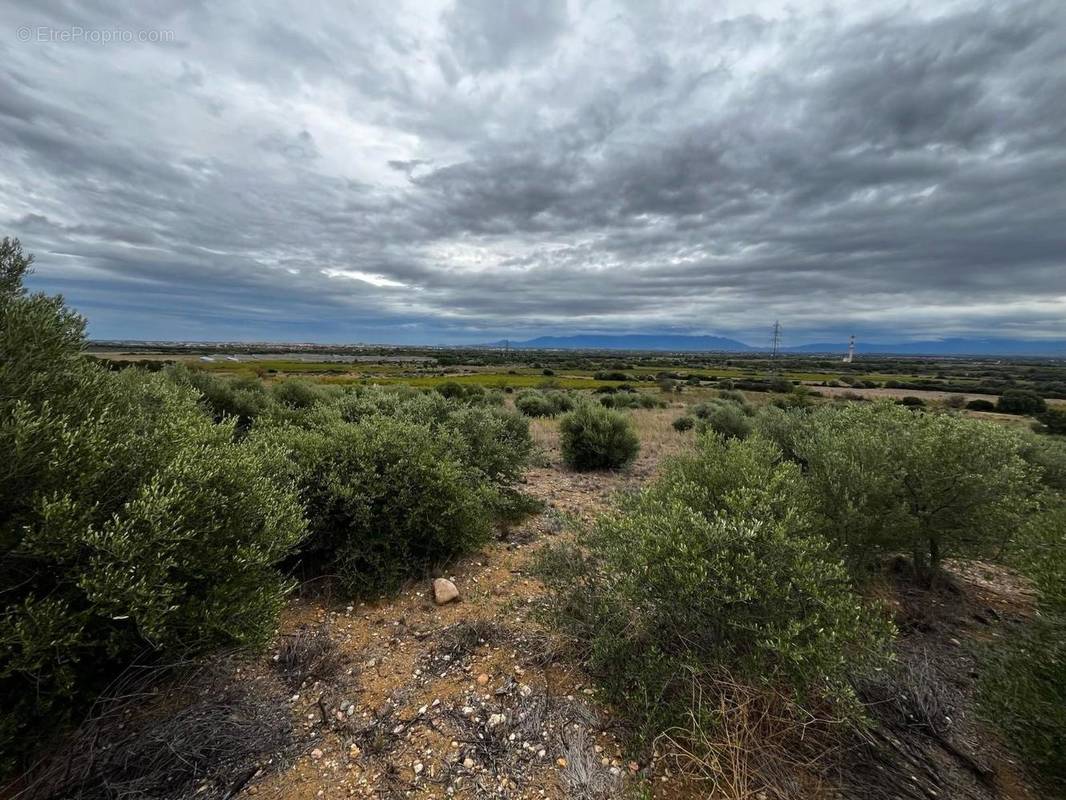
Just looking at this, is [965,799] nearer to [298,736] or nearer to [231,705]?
[298,736]

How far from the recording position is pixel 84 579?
2553 millimetres

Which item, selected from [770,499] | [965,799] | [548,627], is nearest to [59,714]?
[548,627]

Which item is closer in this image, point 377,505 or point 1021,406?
point 377,505

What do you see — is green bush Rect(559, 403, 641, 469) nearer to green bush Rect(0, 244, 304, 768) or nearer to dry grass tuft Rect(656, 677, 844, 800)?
dry grass tuft Rect(656, 677, 844, 800)

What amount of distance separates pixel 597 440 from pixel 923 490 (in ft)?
25.0

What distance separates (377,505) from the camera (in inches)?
229

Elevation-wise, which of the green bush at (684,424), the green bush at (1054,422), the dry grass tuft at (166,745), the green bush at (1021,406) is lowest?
the green bush at (1021,406)

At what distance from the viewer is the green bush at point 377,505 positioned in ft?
18.1

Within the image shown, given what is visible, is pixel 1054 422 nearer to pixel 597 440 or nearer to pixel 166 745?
pixel 597 440

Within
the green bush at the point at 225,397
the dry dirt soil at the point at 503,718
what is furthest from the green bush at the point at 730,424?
the green bush at the point at 225,397

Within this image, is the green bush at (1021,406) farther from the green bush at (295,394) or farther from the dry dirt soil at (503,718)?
the green bush at (295,394)

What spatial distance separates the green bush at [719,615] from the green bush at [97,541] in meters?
2.82

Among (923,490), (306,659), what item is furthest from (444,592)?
(923,490)

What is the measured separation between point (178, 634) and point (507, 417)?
8.20m
